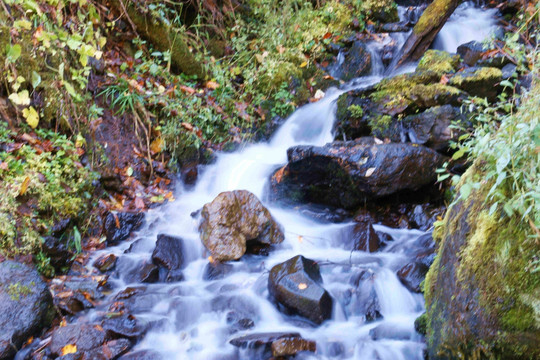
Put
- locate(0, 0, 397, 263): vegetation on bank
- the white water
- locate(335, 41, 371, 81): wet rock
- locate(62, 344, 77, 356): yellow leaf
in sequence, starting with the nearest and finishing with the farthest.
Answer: locate(62, 344, 77, 356): yellow leaf, locate(0, 0, 397, 263): vegetation on bank, locate(335, 41, 371, 81): wet rock, the white water

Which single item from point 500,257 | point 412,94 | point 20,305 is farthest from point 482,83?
point 20,305

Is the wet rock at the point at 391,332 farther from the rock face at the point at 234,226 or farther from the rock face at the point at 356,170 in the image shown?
the rock face at the point at 356,170

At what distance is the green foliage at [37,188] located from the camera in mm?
3920

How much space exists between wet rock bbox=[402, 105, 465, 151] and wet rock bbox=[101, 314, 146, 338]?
4653mm

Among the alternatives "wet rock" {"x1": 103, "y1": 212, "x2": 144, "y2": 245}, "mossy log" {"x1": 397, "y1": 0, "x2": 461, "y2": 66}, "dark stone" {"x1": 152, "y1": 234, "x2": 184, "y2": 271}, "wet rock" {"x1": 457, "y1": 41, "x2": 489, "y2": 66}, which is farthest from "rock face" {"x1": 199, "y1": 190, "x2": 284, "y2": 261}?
"wet rock" {"x1": 457, "y1": 41, "x2": 489, "y2": 66}

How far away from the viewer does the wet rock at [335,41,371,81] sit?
883 centimetres

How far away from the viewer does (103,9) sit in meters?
6.36

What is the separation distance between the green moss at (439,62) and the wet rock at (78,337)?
6686 millimetres

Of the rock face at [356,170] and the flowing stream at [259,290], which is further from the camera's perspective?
the rock face at [356,170]

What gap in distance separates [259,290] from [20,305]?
2204 mm

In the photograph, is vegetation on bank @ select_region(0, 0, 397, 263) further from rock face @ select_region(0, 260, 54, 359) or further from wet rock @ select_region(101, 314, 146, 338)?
wet rock @ select_region(101, 314, 146, 338)

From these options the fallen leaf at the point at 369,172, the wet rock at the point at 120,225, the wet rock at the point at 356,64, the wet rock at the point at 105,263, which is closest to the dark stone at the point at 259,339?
the wet rock at the point at 105,263

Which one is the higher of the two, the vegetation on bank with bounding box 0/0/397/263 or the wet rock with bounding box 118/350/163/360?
the vegetation on bank with bounding box 0/0/397/263

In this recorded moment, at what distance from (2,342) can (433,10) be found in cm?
937
